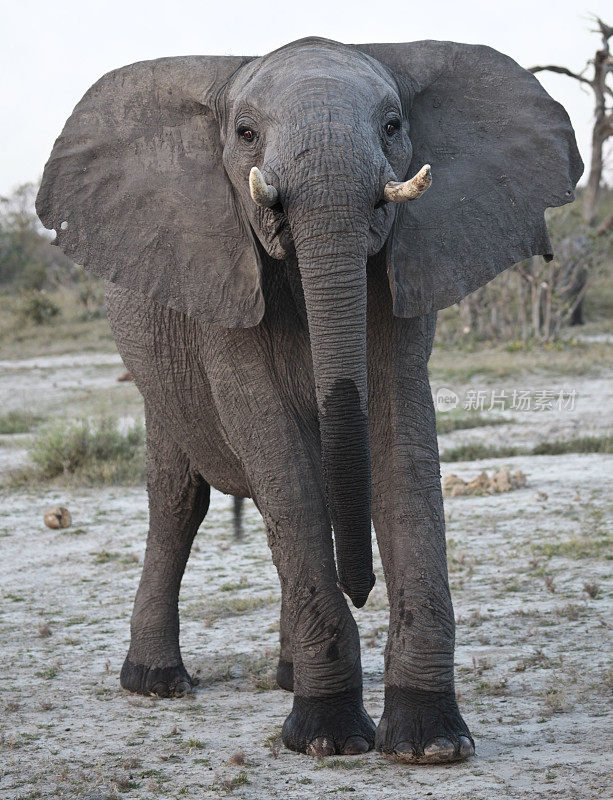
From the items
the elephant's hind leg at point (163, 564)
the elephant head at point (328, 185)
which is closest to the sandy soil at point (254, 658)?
the elephant's hind leg at point (163, 564)

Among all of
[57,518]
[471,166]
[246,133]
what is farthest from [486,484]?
[246,133]

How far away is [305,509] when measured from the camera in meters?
4.06

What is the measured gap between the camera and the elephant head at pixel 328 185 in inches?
138

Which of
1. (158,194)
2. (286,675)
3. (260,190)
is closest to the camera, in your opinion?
(260,190)

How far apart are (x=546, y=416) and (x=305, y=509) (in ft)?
27.2

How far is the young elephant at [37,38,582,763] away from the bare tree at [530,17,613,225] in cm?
2024

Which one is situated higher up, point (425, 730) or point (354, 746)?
point (425, 730)

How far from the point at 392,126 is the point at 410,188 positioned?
0.43 metres

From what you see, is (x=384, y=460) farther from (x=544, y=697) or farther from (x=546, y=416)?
(x=546, y=416)

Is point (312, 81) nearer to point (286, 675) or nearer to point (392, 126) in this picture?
point (392, 126)

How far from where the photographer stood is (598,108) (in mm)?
24562

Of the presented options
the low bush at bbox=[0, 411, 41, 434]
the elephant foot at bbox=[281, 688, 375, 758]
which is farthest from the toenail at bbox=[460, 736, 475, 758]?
the low bush at bbox=[0, 411, 41, 434]

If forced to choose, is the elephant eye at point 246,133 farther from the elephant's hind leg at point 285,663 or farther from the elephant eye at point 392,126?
the elephant's hind leg at point 285,663

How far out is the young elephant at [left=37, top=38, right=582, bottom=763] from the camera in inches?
138
